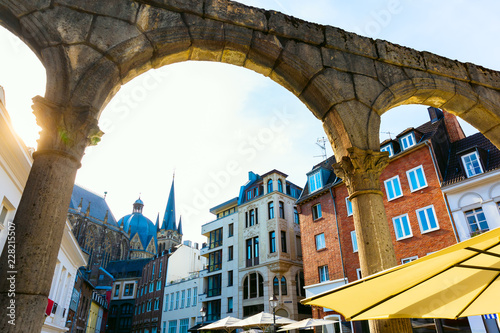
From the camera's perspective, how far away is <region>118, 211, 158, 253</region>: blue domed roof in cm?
8638

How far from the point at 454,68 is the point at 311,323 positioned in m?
13.4

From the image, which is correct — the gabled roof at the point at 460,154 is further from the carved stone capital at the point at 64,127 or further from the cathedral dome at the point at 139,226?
the cathedral dome at the point at 139,226

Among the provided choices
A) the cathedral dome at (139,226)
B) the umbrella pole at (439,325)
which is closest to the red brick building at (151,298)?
the umbrella pole at (439,325)

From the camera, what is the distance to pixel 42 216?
351 cm

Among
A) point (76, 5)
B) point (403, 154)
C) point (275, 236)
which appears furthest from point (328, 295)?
point (275, 236)

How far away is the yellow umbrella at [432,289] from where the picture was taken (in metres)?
2.89

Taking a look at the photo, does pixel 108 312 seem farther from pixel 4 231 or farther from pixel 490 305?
pixel 490 305

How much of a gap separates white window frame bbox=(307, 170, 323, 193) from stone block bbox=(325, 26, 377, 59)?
54.4 ft

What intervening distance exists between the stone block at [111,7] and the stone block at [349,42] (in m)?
3.35

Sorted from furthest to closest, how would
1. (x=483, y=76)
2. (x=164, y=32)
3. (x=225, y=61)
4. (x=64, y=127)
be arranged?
1. (x=483, y=76)
2. (x=225, y=61)
3. (x=164, y=32)
4. (x=64, y=127)

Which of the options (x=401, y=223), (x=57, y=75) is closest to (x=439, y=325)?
(x=401, y=223)

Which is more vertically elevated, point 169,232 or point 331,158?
point 169,232

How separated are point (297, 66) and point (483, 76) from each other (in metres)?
4.51

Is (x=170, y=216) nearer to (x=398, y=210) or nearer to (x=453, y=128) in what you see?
(x=398, y=210)
